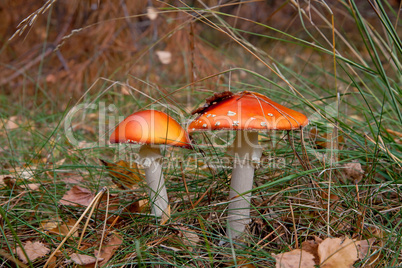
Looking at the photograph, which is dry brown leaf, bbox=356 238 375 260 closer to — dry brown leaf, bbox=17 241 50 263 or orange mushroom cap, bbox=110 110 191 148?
orange mushroom cap, bbox=110 110 191 148

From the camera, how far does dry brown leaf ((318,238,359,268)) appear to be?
1.46 metres

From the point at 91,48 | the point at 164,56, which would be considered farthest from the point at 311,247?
the point at 91,48

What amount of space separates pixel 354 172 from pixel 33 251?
218cm

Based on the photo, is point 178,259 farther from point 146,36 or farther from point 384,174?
point 146,36

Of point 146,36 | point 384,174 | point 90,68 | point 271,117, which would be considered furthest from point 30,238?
point 146,36

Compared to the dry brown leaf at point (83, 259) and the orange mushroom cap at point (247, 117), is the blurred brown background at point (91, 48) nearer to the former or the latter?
the orange mushroom cap at point (247, 117)

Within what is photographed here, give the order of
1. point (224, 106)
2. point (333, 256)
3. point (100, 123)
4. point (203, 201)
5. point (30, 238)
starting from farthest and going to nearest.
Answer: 1. point (100, 123)
2. point (203, 201)
3. point (30, 238)
4. point (224, 106)
5. point (333, 256)

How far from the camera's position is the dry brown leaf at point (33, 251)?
171 centimetres

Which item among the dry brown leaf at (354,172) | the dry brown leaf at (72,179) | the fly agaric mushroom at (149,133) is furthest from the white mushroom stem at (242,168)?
the dry brown leaf at (72,179)

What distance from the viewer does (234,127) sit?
58.7 inches

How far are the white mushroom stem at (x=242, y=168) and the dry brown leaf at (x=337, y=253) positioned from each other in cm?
49

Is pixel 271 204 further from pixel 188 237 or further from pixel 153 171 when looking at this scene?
pixel 153 171

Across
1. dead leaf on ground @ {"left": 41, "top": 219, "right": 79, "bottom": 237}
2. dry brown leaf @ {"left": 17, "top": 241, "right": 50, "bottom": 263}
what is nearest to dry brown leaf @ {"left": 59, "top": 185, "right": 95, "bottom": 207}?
dead leaf on ground @ {"left": 41, "top": 219, "right": 79, "bottom": 237}

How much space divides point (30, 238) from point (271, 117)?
1751 millimetres
